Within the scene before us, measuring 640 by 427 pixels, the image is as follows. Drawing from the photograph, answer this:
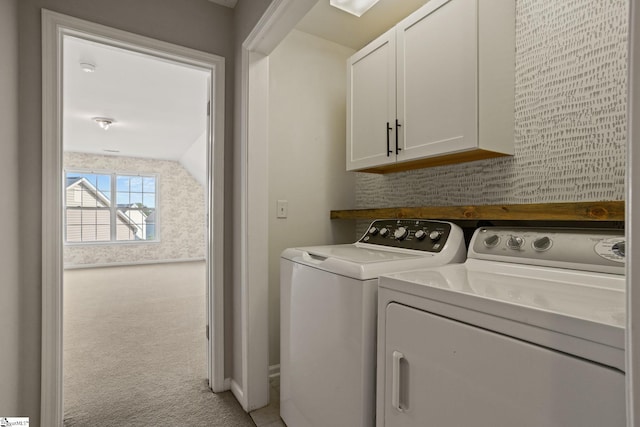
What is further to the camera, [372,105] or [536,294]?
[372,105]

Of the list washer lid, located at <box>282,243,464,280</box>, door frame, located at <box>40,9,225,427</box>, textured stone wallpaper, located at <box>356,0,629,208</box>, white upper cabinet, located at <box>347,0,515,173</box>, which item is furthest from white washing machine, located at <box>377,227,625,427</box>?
door frame, located at <box>40,9,225,427</box>

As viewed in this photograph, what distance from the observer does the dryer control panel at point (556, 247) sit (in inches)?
37.4

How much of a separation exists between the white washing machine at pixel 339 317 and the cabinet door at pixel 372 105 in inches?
17.5

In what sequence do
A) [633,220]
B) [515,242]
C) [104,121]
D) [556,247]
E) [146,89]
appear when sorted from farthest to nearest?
[104,121] → [146,89] → [515,242] → [556,247] → [633,220]

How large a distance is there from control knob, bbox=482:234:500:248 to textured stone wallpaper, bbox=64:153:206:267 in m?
7.48

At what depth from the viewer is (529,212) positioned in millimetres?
1270

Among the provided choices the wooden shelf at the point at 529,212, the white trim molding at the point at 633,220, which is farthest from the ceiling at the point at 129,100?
the white trim molding at the point at 633,220

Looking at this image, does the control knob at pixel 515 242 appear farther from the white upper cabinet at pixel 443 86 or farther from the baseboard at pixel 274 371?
the baseboard at pixel 274 371

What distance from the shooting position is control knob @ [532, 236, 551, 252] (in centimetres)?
109

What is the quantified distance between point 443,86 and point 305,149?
1068 millimetres

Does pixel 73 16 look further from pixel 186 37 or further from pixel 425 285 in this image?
pixel 425 285

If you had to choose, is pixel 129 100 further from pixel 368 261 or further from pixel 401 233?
pixel 368 261

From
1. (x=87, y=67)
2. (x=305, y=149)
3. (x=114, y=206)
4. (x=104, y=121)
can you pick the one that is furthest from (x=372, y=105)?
(x=114, y=206)

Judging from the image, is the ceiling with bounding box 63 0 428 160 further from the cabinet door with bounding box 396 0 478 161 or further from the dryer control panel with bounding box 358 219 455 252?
the dryer control panel with bounding box 358 219 455 252
